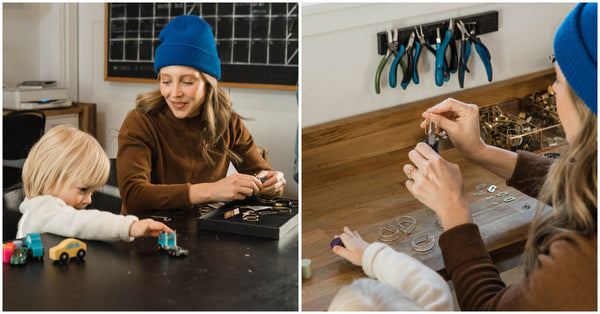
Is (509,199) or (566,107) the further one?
(509,199)

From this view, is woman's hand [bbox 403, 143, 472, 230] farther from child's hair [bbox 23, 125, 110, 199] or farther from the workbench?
child's hair [bbox 23, 125, 110, 199]

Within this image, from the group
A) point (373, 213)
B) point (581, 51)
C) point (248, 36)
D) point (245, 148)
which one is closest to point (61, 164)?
point (245, 148)

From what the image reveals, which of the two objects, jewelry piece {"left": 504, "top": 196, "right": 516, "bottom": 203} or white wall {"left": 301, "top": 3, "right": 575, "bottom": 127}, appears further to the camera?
white wall {"left": 301, "top": 3, "right": 575, "bottom": 127}

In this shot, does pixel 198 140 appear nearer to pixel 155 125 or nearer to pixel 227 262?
pixel 155 125

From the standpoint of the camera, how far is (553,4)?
4.40 feet

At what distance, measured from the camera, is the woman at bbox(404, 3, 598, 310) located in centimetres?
62

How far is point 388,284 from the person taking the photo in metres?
0.65

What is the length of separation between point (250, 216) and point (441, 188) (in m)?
0.31

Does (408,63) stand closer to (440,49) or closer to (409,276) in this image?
(440,49)

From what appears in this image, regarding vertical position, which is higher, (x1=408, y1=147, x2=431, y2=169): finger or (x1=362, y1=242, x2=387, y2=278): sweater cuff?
(x1=408, y1=147, x2=431, y2=169): finger

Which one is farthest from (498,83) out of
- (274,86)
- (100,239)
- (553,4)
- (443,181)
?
(100,239)

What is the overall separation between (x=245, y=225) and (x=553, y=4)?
953mm

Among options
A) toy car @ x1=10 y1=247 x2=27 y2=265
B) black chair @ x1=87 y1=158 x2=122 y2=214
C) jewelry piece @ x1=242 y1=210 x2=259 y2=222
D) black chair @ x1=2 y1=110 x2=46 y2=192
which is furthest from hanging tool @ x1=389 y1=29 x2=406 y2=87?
toy car @ x1=10 y1=247 x2=27 y2=265

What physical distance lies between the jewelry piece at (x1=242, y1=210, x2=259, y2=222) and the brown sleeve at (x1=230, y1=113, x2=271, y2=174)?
0.22 meters
